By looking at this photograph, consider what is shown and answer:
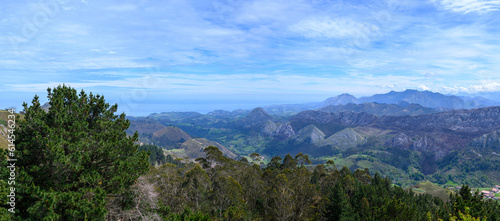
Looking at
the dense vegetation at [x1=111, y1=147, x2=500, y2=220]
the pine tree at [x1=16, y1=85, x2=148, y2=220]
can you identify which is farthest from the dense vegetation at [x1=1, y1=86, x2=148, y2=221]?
the dense vegetation at [x1=111, y1=147, x2=500, y2=220]

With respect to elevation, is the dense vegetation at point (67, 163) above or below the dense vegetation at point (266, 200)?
above

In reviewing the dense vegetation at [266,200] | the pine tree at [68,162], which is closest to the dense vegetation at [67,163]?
the pine tree at [68,162]

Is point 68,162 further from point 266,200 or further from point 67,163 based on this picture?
point 266,200

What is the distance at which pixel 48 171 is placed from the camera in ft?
53.6

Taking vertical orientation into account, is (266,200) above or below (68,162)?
below

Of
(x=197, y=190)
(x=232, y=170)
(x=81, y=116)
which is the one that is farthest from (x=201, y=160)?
(x=81, y=116)

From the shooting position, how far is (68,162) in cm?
1598

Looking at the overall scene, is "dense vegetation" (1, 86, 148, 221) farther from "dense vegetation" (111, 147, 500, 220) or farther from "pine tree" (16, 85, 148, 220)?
"dense vegetation" (111, 147, 500, 220)

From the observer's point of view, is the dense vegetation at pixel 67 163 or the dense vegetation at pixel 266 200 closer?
the dense vegetation at pixel 67 163

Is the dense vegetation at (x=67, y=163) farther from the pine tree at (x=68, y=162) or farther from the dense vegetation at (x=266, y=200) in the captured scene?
the dense vegetation at (x=266, y=200)

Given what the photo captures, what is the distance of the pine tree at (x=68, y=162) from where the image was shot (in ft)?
48.9

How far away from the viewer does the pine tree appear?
14.9m

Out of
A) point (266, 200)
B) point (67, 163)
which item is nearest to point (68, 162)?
point (67, 163)

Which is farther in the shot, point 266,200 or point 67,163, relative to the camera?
point 266,200
